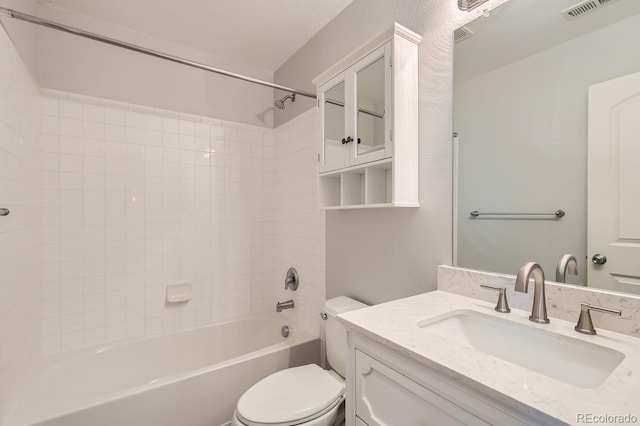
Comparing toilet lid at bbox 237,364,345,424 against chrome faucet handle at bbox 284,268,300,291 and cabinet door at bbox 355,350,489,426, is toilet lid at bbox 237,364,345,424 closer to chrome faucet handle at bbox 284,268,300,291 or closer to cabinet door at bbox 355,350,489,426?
cabinet door at bbox 355,350,489,426

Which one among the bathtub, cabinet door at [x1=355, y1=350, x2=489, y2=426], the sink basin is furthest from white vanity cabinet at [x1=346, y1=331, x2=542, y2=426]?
the bathtub

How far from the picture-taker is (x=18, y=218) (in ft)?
4.47

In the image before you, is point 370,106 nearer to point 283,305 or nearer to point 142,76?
point 283,305

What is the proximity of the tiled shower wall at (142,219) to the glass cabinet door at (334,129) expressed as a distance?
3.37 ft

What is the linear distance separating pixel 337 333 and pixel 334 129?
107cm

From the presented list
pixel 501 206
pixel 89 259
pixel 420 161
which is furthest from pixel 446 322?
pixel 89 259

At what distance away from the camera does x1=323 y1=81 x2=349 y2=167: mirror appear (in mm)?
1440

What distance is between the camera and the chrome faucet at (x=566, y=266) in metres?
0.85

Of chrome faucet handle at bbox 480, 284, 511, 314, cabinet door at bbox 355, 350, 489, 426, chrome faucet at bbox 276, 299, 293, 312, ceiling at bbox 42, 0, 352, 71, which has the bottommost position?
chrome faucet at bbox 276, 299, 293, 312

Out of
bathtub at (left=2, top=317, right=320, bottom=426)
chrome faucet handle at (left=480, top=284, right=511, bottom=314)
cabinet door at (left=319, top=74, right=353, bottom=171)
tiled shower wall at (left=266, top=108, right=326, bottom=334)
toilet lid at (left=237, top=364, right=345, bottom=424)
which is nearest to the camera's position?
chrome faucet handle at (left=480, top=284, right=511, bottom=314)

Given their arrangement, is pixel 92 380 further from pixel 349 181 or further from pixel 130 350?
pixel 349 181

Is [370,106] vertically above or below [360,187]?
above

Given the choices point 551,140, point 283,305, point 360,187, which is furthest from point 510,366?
point 283,305

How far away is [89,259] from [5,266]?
2.04ft
